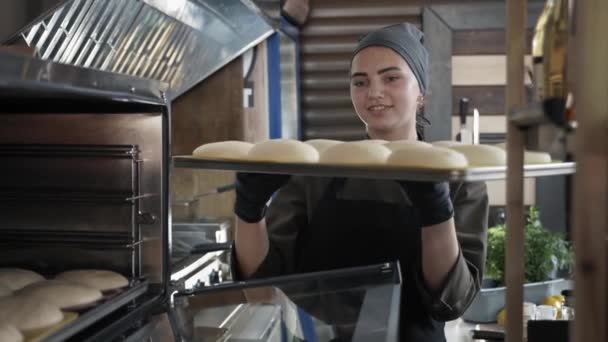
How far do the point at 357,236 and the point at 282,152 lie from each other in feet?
2.86

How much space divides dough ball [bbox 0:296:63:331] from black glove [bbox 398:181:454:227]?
71 cm

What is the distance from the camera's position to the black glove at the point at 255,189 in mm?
Answer: 1374


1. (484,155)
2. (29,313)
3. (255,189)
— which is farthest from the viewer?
(255,189)

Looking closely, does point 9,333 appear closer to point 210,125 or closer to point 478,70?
point 210,125

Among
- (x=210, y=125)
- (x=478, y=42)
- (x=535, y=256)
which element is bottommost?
(x=535, y=256)

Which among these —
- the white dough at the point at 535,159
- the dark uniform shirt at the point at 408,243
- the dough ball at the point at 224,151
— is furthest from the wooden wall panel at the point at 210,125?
the white dough at the point at 535,159

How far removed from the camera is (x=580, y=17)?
1.85 ft

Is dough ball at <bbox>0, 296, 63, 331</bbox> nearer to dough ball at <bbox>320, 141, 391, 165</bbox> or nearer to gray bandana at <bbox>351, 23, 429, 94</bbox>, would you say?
dough ball at <bbox>320, 141, 391, 165</bbox>

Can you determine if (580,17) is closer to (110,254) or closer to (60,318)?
(60,318)

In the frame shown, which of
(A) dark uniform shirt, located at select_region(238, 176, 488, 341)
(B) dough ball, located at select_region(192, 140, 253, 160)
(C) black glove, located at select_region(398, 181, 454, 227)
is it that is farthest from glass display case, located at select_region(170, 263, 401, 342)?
(A) dark uniform shirt, located at select_region(238, 176, 488, 341)

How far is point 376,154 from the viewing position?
1081 mm

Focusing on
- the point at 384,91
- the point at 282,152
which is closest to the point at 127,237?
the point at 282,152

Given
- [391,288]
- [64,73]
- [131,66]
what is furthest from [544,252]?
[64,73]

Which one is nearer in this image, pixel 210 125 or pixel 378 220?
pixel 378 220
